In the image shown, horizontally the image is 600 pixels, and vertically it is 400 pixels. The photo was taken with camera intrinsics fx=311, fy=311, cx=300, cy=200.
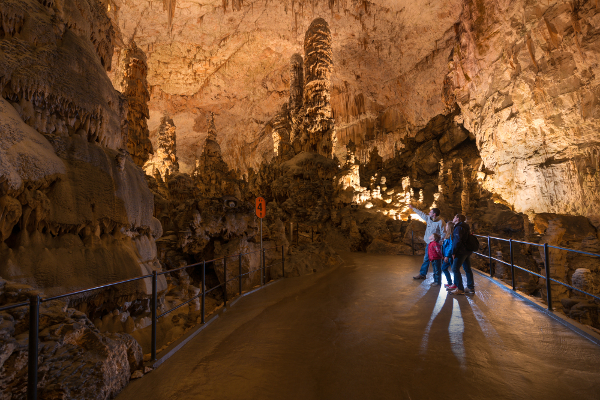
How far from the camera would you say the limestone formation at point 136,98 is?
1423cm

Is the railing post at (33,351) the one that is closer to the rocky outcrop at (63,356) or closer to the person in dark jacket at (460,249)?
the rocky outcrop at (63,356)

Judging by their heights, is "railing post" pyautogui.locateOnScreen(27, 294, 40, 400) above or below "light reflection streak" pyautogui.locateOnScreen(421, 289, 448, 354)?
above

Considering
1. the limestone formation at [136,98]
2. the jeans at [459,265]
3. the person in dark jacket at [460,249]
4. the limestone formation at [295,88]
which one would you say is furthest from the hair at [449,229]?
the limestone formation at [295,88]

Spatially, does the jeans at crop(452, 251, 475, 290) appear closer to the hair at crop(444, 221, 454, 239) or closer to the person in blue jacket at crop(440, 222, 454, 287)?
the person in blue jacket at crop(440, 222, 454, 287)

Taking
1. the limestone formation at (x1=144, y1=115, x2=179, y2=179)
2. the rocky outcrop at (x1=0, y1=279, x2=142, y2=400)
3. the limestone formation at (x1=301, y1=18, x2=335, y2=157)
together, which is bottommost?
the rocky outcrop at (x1=0, y1=279, x2=142, y2=400)

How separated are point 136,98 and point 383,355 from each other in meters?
16.0

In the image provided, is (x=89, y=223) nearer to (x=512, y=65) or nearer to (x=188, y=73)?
(x=512, y=65)

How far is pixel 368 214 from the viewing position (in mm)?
18281

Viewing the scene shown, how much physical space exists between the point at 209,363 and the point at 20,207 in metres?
2.73

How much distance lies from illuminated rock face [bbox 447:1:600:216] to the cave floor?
1495 cm

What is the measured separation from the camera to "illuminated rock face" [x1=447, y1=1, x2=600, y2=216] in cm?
1407

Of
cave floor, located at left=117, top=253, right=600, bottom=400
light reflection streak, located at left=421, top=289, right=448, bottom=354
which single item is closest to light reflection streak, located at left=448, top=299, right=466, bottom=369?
cave floor, located at left=117, top=253, right=600, bottom=400

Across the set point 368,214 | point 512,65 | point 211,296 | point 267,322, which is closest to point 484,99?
point 512,65

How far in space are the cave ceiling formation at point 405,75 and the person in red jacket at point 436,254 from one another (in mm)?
13861
